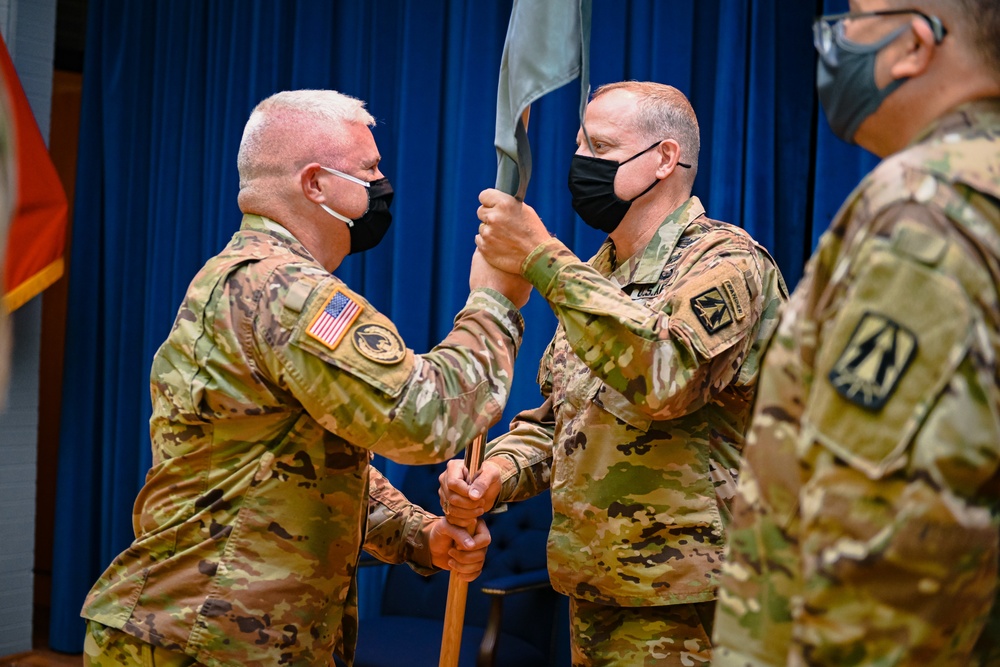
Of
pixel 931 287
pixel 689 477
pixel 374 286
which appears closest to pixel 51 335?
pixel 374 286

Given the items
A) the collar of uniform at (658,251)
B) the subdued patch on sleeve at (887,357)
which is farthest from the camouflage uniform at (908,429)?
the collar of uniform at (658,251)

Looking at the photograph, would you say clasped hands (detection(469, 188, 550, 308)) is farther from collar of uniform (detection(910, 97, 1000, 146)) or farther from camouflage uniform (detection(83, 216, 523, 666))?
collar of uniform (detection(910, 97, 1000, 146))

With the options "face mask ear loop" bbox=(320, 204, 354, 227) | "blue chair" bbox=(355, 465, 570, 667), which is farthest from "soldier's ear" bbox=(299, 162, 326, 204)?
"blue chair" bbox=(355, 465, 570, 667)

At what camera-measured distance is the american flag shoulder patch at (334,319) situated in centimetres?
170

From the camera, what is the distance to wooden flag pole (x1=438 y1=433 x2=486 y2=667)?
2.18 m

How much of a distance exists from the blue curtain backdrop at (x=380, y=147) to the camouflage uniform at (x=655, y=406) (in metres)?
1.20

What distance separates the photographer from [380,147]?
404 centimetres

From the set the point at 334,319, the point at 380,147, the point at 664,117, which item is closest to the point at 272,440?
the point at 334,319

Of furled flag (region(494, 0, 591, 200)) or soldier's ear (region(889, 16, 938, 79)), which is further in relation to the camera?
furled flag (region(494, 0, 591, 200))

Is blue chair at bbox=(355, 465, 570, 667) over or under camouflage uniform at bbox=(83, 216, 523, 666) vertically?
under

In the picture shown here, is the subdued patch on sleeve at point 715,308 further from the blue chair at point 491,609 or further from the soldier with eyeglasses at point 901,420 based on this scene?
the blue chair at point 491,609

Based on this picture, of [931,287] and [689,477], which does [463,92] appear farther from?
[931,287]

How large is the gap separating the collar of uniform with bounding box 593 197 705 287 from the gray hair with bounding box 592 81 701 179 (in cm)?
13

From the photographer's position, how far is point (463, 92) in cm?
377
